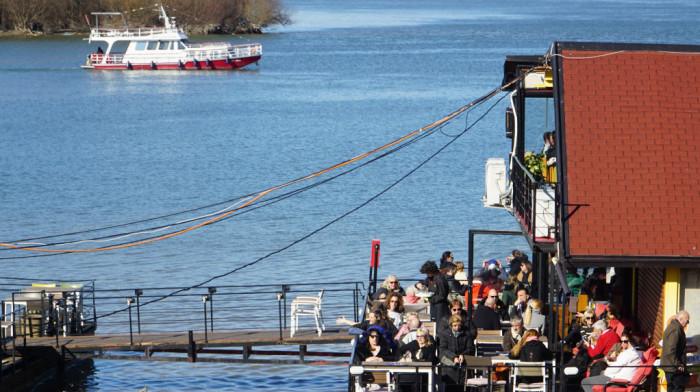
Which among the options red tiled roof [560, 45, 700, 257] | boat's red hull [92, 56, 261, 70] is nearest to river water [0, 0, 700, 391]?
boat's red hull [92, 56, 261, 70]

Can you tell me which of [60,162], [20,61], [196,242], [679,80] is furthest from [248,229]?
[20,61]

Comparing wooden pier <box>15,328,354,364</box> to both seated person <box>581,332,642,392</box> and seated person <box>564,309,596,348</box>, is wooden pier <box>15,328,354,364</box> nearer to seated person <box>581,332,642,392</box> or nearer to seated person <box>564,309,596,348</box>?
seated person <box>564,309,596,348</box>

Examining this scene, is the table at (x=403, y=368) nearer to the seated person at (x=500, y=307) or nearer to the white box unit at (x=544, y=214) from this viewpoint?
the white box unit at (x=544, y=214)

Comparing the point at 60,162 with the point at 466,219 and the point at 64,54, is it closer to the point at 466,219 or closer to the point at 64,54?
the point at 466,219

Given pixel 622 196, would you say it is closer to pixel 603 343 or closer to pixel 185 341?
pixel 603 343

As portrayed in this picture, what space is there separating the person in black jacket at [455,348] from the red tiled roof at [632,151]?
67.5 inches

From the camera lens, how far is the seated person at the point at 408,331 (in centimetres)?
1415

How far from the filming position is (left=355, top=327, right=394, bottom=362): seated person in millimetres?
13586

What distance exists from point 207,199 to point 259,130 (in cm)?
1959

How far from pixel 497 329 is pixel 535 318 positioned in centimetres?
63

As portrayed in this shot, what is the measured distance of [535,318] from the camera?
49.5ft

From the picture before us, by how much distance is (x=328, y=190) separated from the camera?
142 feet

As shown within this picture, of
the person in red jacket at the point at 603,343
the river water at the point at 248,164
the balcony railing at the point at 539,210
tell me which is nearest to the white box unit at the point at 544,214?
the balcony railing at the point at 539,210

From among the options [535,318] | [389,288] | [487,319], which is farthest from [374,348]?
[389,288]
